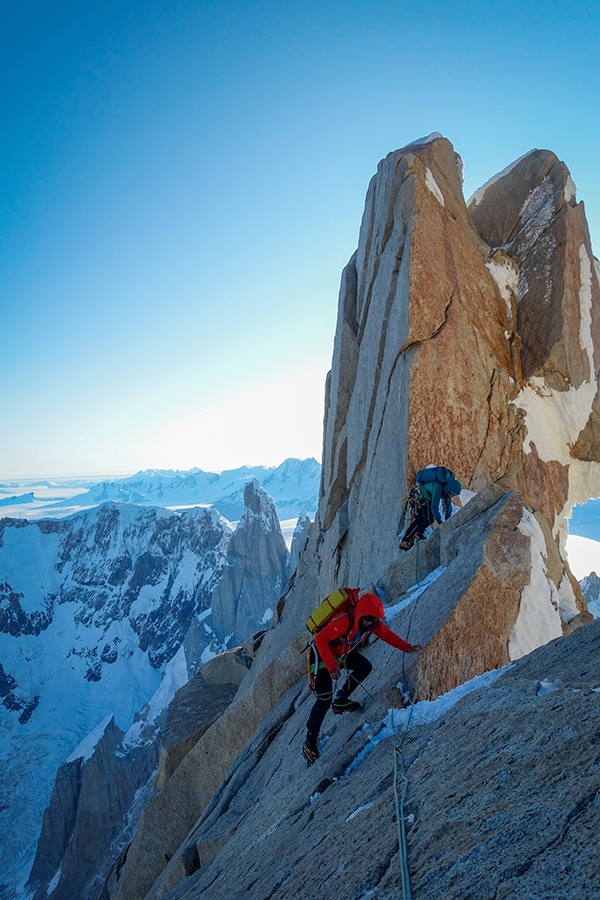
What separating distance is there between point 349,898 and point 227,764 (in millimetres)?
14353

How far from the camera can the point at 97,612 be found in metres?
152

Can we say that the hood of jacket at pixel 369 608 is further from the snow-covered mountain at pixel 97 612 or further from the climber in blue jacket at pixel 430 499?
the snow-covered mountain at pixel 97 612

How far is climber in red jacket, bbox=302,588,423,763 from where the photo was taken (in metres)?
6.81

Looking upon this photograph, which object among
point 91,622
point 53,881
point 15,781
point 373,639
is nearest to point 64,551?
point 91,622

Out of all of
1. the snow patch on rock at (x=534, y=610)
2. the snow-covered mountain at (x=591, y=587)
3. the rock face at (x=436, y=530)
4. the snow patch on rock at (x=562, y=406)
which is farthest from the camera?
the snow-covered mountain at (x=591, y=587)

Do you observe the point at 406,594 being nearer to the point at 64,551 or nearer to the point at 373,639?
the point at 373,639

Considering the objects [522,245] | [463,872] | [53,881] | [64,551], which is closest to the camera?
[463,872]

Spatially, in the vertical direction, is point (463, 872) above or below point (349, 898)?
above

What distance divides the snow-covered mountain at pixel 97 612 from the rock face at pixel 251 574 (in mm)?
462

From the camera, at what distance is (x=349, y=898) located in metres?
3.57

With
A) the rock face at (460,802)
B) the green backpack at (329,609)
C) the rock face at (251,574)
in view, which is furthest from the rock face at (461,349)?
the rock face at (251,574)

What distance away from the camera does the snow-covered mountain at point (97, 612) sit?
10875cm

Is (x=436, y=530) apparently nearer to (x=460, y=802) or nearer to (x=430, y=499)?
(x=430, y=499)

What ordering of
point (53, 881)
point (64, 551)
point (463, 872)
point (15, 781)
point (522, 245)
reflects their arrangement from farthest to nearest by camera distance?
point (64, 551) → point (15, 781) → point (53, 881) → point (522, 245) → point (463, 872)
